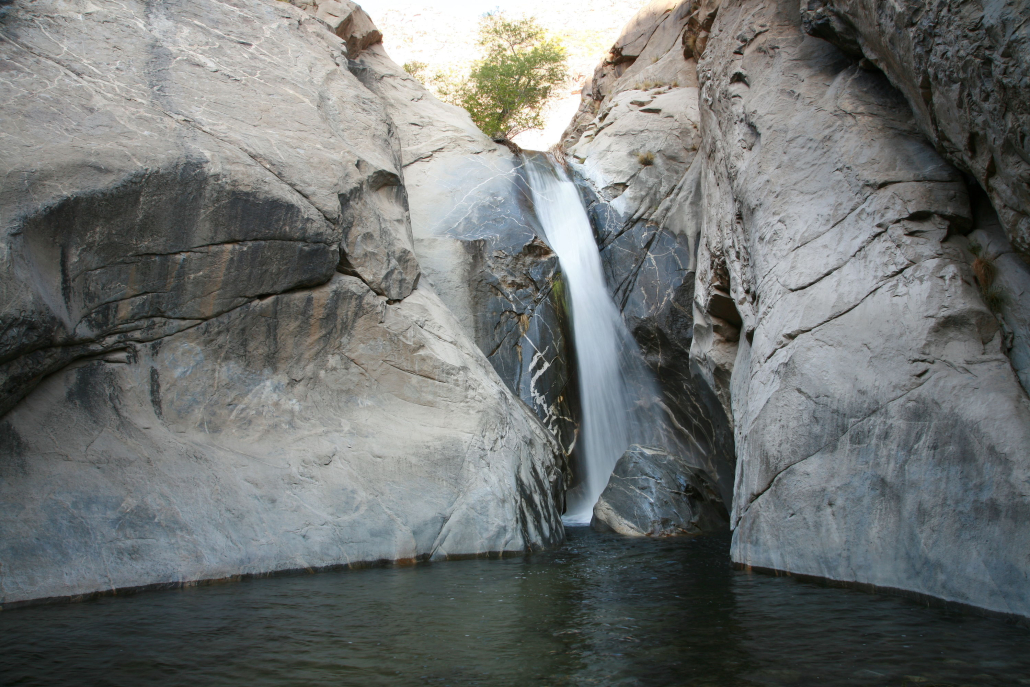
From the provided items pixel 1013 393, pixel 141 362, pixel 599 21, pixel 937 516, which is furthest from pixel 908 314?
pixel 599 21

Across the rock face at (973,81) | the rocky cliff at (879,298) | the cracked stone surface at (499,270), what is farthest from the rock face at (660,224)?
the rock face at (973,81)

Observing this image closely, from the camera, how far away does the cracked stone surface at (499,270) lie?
13.1 metres

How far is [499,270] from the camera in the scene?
44.9 feet

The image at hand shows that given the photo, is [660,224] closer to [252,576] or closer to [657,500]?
[657,500]

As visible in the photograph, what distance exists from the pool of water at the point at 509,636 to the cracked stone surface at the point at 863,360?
51 centimetres

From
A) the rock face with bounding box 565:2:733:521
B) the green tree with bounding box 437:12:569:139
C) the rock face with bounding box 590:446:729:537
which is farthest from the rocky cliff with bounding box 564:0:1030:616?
the green tree with bounding box 437:12:569:139

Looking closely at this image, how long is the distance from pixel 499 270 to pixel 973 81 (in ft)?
28.9

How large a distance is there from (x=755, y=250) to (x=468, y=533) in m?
5.28

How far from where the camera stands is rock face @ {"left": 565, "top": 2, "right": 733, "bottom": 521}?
1343 cm

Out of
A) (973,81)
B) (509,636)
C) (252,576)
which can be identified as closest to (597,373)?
(252,576)

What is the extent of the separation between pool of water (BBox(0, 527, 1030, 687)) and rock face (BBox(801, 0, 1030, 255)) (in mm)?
3612

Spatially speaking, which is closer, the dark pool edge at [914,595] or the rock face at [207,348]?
the dark pool edge at [914,595]

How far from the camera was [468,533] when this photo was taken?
8477 mm

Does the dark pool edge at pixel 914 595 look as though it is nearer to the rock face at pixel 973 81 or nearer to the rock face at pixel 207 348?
the rock face at pixel 973 81
